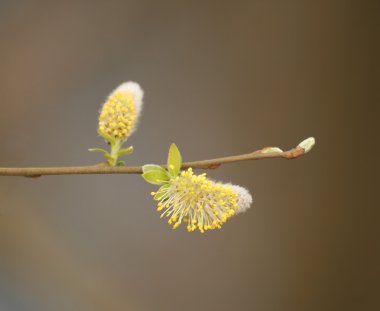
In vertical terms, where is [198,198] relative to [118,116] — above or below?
below

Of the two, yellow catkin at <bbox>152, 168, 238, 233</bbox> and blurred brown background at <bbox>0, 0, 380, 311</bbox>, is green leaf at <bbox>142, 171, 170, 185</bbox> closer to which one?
yellow catkin at <bbox>152, 168, 238, 233</bbox>

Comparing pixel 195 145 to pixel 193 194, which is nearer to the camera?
pixel 193 194

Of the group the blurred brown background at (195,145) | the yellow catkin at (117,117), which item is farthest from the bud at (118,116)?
the blurred brown background at (195,145)

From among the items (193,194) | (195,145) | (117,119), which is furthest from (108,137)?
(195,145)

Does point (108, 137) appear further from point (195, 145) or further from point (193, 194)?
point (195, 145)

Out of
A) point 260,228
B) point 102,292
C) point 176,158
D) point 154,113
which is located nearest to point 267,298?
point 260,228
